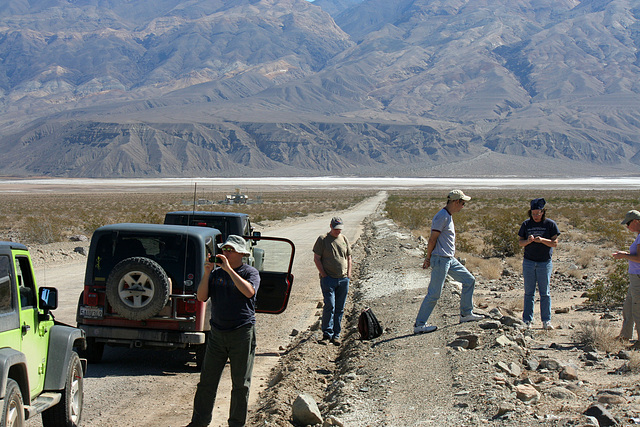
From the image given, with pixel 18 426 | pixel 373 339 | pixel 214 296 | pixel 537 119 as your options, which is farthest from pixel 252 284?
pixel 537 119

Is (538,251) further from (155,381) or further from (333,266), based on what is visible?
(155,381)

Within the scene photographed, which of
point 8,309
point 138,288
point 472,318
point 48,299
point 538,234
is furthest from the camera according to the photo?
point 538,234

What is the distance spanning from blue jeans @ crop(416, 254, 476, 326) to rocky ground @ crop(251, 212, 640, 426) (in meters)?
0.29

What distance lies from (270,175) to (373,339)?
161004 mm

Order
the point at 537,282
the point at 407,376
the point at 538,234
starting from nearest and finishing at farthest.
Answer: the point at 407,376 → the point at 538,234 → the point at 537,282

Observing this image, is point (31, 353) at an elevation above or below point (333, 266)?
below

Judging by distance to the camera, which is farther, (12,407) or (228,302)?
(228,302)

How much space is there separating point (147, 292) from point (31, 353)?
2389 mm

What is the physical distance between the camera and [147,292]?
7102 millimetres

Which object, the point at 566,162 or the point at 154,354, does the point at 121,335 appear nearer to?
the point at 154,354

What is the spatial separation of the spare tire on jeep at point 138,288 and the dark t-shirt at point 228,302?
194cm

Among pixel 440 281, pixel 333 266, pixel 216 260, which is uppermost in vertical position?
pixel 216 260

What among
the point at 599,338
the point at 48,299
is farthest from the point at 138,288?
the point at 599,338

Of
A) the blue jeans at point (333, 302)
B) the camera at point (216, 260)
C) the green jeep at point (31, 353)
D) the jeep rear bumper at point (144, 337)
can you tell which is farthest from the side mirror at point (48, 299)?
the blue jeans at point (333, 302)
